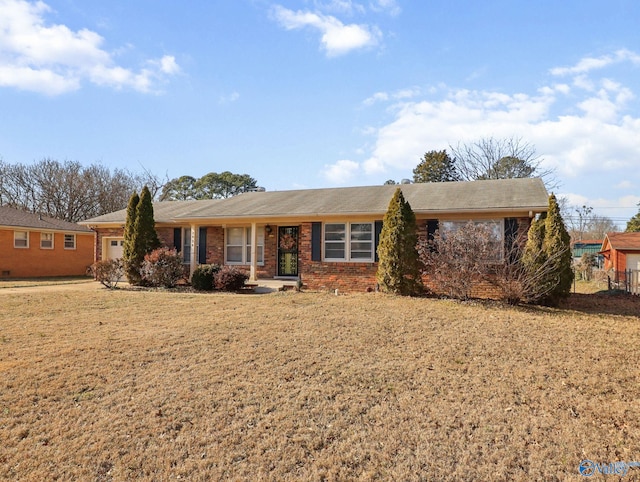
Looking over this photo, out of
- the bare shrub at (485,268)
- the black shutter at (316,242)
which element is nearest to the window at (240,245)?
the black shutter at (316,242)

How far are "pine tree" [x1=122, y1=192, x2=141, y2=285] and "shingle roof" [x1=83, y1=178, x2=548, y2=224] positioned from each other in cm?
150

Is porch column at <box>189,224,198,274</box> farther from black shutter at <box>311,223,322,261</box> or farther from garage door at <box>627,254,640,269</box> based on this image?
garage door at <box>627,254,640,269</box>

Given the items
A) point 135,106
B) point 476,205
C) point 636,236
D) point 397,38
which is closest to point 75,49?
point 135,106

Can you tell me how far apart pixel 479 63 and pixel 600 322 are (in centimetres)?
752

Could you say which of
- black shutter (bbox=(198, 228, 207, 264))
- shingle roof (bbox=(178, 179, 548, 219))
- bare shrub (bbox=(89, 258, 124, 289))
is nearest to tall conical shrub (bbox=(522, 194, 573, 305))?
shingle roof (bbox=(178, 179, 548, 219))

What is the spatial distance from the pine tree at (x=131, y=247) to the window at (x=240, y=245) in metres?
3.28

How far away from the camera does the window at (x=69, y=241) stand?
896 inches

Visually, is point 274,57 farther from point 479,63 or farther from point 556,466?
A: point 556,466

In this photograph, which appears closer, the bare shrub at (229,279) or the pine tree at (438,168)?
the bare shrub at (229,279)

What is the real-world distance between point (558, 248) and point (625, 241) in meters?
18.1

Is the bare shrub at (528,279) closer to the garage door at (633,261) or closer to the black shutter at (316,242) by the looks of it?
the black shutter at (316,242)

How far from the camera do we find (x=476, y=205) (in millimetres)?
11867

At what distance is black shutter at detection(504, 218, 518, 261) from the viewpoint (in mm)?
11166

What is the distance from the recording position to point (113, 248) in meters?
18.5
